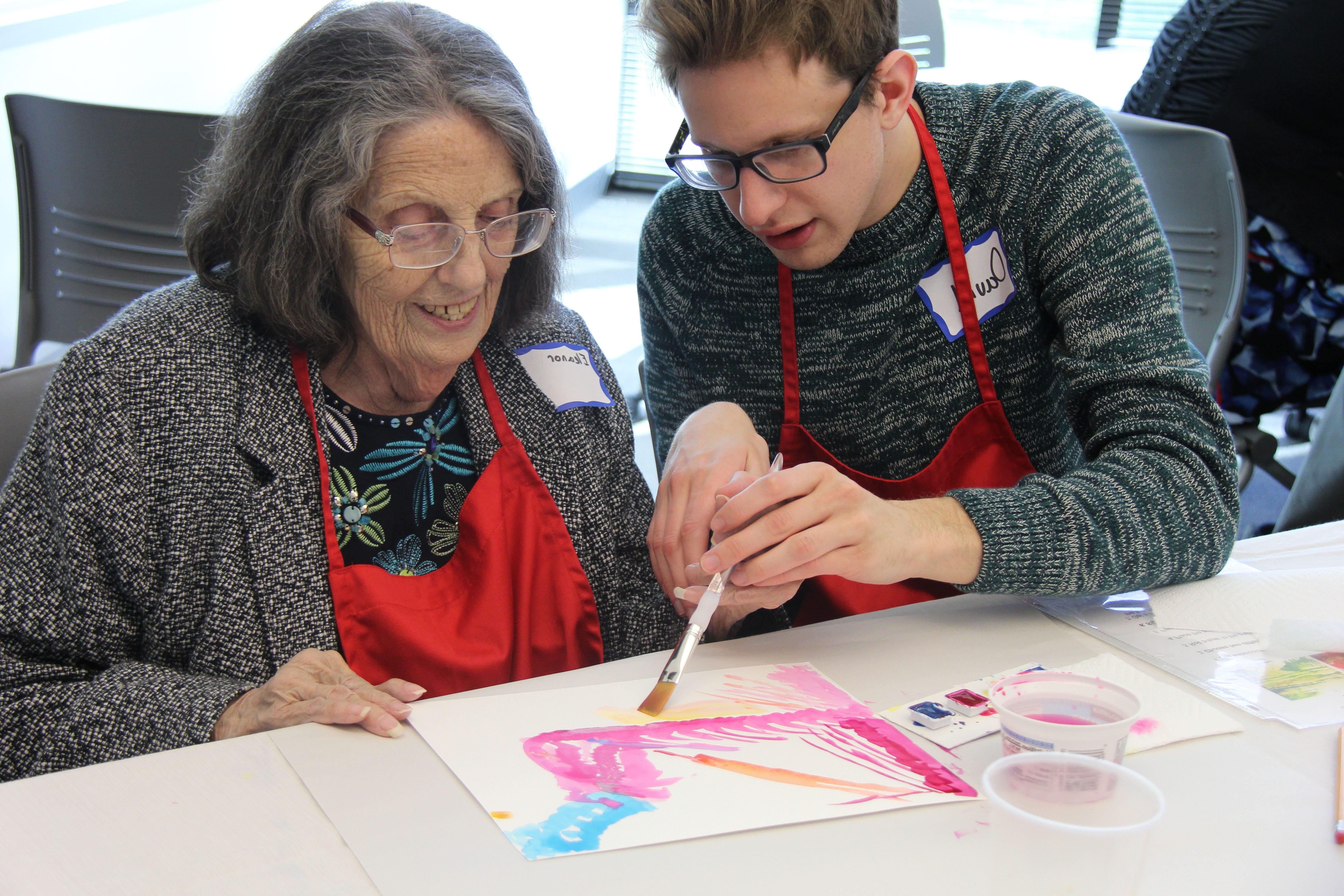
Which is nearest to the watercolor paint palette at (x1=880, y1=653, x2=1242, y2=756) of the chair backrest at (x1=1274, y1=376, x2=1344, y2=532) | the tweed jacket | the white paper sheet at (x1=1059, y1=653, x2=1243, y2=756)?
the white paper sheet at (x1=1059, y1=653, x2=1243, y2=756)

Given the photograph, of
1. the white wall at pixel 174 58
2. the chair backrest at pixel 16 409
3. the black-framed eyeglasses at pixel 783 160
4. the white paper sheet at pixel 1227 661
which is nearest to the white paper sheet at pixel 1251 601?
the white paper sheet at pixel 1227 661

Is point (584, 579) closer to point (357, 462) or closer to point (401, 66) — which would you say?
point (357, 462)

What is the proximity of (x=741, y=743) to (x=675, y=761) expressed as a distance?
2.6 inches

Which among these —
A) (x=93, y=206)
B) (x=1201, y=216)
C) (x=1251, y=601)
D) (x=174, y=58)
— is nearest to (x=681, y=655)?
(x=1251, y=601)

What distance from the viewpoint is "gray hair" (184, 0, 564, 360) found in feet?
3.89

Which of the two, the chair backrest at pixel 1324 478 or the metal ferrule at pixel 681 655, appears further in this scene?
the chair backrest at pixel 1324 478

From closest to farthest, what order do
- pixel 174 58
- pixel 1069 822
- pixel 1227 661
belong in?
1. pixel 1069 822
2. pixel 1227 661
3. pixel 174 58

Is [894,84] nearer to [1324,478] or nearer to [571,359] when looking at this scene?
[571,359]

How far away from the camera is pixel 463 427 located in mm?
1398

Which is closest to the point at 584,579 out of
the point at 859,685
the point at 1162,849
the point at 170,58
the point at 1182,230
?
the point at 859,685

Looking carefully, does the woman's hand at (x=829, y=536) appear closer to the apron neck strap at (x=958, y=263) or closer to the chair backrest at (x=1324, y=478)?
the apron neck strap at (x=958, y=263)

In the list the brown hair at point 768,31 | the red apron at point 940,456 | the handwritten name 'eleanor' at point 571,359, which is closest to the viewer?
the brown hair at point 768,31

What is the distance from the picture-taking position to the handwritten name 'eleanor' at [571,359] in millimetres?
1479

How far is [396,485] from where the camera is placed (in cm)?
132
